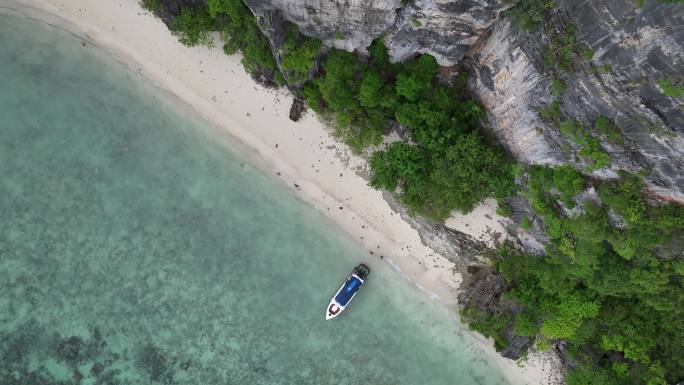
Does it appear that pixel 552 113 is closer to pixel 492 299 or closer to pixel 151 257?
pixel 492 299

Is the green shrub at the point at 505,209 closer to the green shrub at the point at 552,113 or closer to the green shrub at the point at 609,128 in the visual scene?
the green shrub at the point at 552,113

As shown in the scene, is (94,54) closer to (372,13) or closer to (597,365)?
(372,13)

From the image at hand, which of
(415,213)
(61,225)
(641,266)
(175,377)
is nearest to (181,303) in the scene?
(175,377)

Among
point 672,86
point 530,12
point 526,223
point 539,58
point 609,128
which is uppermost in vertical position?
point 672,86

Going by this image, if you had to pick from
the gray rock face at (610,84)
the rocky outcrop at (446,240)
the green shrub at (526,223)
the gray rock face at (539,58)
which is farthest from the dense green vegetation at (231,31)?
the green shrub at (526,223)

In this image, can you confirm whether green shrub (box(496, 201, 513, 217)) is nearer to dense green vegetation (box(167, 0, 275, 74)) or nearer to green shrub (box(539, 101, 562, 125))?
green shrub (box(539, 101, 562, 125))

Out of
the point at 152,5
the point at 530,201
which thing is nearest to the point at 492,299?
the point at 530,201
